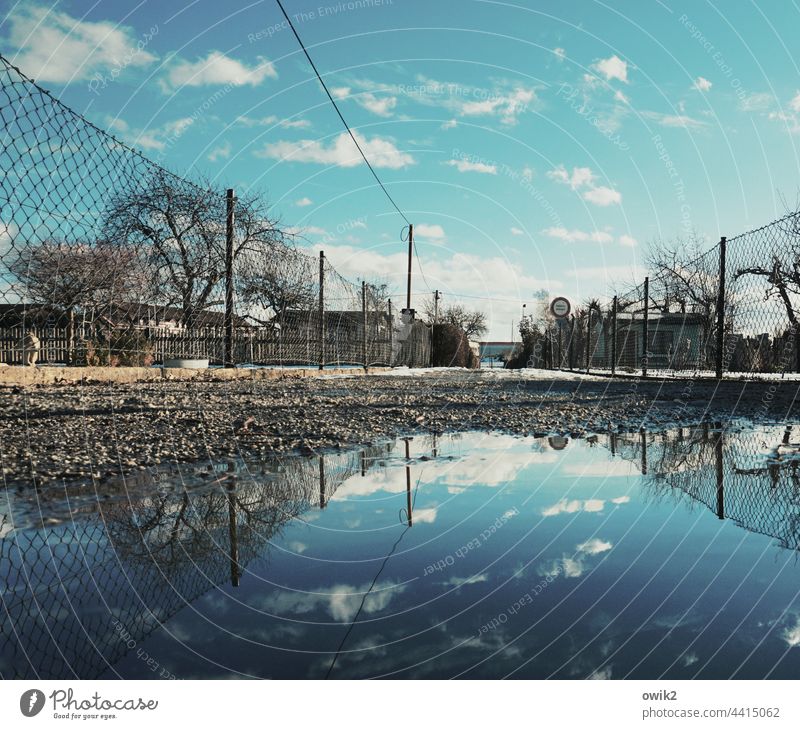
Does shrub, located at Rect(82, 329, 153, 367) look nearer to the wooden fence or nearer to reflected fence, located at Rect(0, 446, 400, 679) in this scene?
the wooden fence

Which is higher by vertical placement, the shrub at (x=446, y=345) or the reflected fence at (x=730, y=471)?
the shrub at (x=446, y=345)

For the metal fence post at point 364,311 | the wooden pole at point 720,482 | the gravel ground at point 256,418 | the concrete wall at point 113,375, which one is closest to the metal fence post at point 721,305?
the gravel ground at point 256,418

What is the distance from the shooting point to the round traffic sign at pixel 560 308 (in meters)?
32.4

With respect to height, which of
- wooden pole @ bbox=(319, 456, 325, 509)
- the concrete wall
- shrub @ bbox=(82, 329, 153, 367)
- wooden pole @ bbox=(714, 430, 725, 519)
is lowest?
wooden pole @ bbox=(319, 456, 325, 509)

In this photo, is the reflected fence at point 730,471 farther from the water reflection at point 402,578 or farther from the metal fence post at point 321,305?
→ the metal fence post at point 321,305

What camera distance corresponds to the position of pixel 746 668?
1312mm

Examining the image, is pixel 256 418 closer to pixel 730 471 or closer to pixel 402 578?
pixel 730 471

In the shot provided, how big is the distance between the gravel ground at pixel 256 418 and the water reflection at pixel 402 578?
26.2 inches

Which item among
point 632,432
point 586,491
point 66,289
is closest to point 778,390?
point 632,432

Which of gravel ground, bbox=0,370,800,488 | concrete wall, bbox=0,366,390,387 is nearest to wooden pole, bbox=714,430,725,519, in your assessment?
gravel ground, bbox=0,370,800,488

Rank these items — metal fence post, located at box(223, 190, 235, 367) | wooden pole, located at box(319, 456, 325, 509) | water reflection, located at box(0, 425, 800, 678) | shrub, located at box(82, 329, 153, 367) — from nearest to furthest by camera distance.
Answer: water reflection, located at box(0, 425, 800, 678), wooden pole, located at box(319, 456, 325, 509), metal fence post, located at box(223, 190, 235, 367), shrub, located at box(82, 329, 153, 367)

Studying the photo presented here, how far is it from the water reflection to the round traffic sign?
98.2 ft

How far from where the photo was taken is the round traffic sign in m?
32.4

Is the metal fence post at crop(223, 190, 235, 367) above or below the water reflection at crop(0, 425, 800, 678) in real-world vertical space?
above
